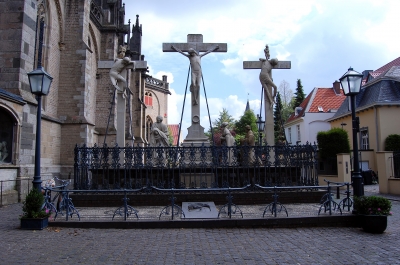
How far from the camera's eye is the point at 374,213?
697 centimetres

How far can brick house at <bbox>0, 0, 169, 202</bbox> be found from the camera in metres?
12.6

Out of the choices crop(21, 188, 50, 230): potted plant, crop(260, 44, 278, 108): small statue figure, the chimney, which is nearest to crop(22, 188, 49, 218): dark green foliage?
crop(21, 188, 50, 230): potted plant

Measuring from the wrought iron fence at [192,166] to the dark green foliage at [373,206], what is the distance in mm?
3434

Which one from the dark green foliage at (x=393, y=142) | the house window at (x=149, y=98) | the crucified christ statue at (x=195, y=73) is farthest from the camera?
the house window at (x=149, y=98)

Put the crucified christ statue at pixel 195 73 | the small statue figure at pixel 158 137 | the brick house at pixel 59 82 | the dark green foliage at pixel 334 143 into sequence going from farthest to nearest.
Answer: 1. the dark green foliage at pixel 334 143
2. the crucified christ statue at pixel 195 73
3. the small statue figure at pixel 158 137
4. the brick house at pixel 59 82

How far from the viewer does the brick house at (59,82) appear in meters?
12.6

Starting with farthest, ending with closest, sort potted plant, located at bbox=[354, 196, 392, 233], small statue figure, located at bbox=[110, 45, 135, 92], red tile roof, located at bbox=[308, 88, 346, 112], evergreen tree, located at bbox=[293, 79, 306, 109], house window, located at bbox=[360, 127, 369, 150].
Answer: evergreen tree, located at bbox=[293, 79, 306, 109] → red tile roof, located at bbox=[308, 88, 346, 112] → house window, located at bbox=[360, 127, 369, 150] → small statue figure, located at bbox=[110, 45, 135, 92] → potted plant, located at bbox=[354, 196, 392, 233]

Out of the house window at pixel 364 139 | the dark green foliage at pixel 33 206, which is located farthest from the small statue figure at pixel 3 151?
the house window at pixel 364 139

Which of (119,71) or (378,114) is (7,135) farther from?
(378,114)

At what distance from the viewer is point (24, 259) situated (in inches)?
202

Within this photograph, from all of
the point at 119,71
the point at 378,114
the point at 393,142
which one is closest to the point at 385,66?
the point at 378,114

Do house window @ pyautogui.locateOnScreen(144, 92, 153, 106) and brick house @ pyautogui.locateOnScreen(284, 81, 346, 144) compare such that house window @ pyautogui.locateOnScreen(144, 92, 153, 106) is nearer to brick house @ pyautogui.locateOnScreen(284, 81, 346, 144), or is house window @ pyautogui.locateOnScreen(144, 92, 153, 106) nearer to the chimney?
brick house @ pyautogui.locateOnScreen(284, 81, 346, 144)

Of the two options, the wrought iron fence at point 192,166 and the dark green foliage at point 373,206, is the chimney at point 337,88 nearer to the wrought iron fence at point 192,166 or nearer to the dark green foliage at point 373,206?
the wrought iron fence at point 192,166

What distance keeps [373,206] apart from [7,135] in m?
12.3
